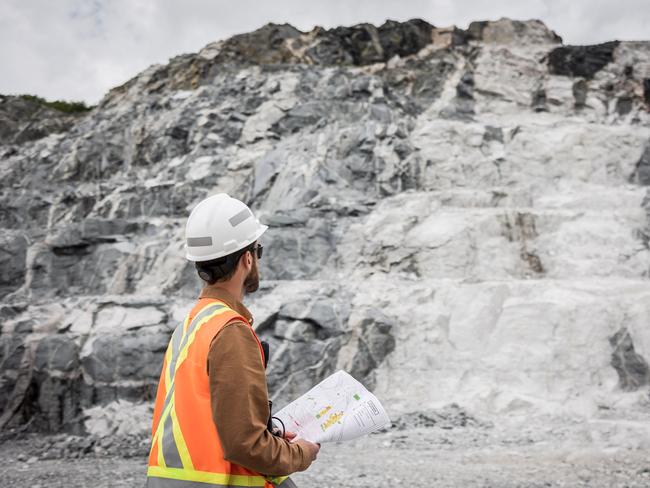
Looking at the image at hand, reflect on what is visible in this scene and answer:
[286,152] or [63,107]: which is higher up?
[63,107]

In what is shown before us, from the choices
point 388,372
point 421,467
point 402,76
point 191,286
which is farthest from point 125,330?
point 402,76

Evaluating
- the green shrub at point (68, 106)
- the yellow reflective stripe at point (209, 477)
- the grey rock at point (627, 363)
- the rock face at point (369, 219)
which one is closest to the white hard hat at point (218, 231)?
the yellow reflective stripe at point (209, 477)

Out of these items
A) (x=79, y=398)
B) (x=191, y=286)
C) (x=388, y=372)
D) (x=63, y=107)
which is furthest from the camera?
(x=63, y=107)

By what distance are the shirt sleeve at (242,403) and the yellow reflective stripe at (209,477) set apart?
0.05m

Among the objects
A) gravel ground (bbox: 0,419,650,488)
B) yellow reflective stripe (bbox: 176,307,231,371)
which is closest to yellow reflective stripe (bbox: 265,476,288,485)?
Result: yellow reflective stripe (bbox: 176,307,231,371)

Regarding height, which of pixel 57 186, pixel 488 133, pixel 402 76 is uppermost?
pixel 402 76

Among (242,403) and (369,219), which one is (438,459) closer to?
(242,403)

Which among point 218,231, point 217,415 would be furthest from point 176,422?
point 218,231

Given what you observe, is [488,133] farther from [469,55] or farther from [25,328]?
[25,328]

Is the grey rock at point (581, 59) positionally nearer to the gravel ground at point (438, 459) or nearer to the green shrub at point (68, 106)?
the gravel ground at point (438, 459)

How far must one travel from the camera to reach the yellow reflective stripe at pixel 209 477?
1.57m

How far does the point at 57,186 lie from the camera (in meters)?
16.9

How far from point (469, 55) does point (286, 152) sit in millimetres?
11557

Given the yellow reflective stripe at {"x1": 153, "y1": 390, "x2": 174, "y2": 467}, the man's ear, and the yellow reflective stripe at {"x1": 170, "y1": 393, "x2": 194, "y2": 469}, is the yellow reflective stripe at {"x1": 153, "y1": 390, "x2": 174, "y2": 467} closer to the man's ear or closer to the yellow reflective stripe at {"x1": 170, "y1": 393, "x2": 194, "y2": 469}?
the yellow reflective stripe at {"x1": 170, "y1": 393, "x2": 194, "y2": 469}
